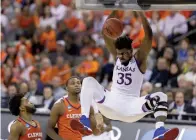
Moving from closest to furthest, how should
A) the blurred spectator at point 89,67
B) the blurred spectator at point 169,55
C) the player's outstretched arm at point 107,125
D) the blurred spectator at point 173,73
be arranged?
the player's outstretched arm at point 107,125 < the blurred spectator at point 173,73 < the blurred spectator at point 169,55 < the blurred spectator at point 89,67

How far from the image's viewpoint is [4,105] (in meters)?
15.3

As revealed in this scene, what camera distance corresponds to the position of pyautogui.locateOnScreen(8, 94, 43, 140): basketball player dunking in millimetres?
10680

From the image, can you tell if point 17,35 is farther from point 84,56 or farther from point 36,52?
point 84,56

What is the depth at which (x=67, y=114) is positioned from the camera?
36.7ft

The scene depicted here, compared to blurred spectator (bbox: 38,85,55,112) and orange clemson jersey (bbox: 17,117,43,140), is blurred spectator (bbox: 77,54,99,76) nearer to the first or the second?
blurred spectator (bbox: 38,85,55,112)

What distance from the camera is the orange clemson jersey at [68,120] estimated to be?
11164 mm

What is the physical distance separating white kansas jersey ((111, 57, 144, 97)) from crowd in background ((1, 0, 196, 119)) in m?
3.54

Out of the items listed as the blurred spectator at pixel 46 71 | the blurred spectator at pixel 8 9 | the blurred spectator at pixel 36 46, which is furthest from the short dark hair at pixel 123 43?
the blurred spectator at pixel 8 9

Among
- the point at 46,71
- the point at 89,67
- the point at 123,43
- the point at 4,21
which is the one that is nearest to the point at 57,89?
the point at 89,67

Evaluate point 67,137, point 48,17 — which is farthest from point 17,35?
point 67,137

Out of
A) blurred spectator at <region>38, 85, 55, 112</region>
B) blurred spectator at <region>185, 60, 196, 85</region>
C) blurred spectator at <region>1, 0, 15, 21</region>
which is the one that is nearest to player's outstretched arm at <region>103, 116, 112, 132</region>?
blurred spectator at <region>38, 85, 55, 112</region>

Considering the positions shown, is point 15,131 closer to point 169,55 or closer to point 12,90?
point 12,90

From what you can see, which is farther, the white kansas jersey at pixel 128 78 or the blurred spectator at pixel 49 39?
the blurred spectator at pixel 49 39

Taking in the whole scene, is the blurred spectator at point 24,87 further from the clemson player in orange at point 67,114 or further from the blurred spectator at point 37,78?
the clemson player in orange at point 67,114
